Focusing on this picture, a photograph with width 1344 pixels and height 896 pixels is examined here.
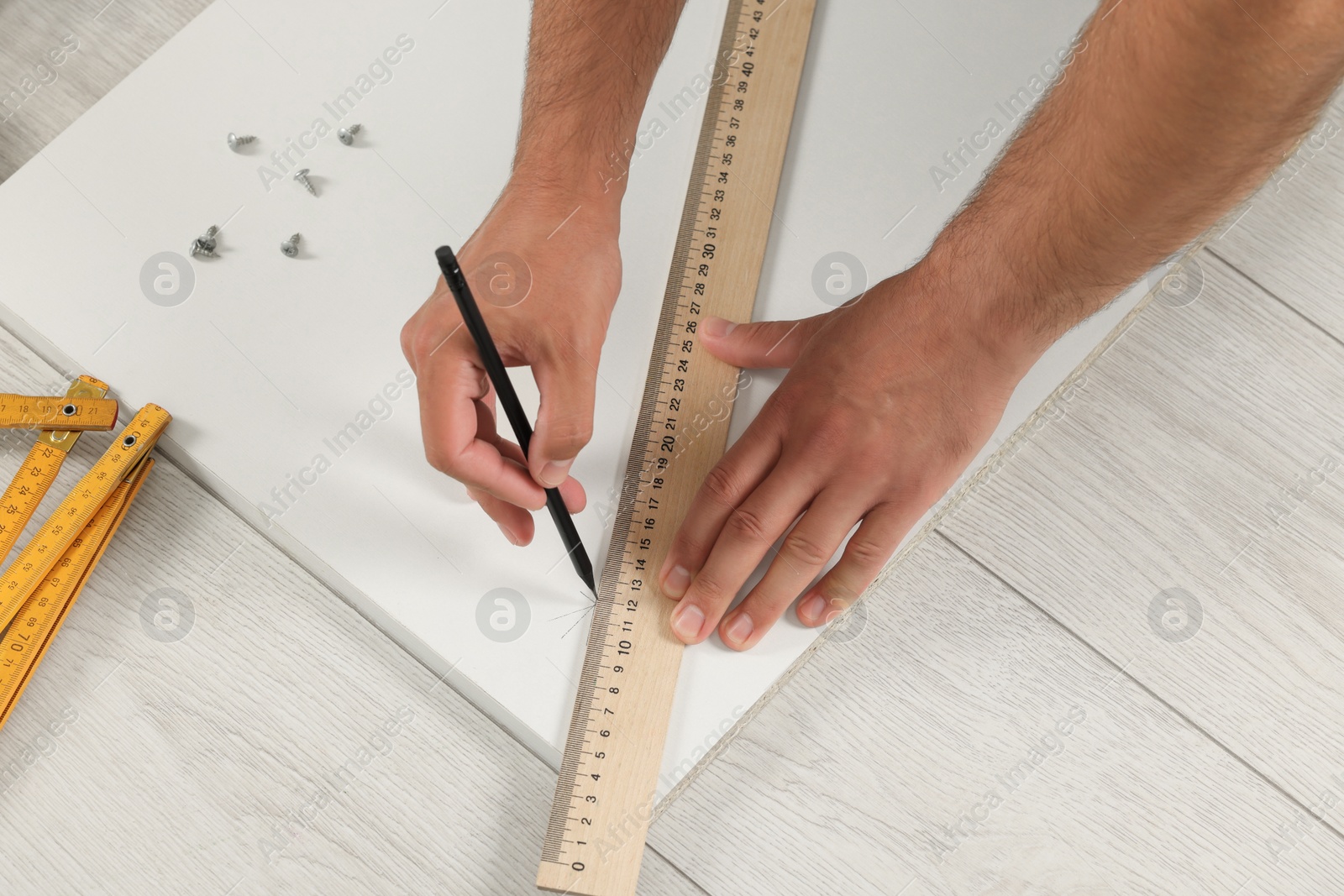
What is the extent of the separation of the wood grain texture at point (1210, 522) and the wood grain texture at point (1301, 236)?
0.17 ft

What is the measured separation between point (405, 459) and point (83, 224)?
61 centimetres

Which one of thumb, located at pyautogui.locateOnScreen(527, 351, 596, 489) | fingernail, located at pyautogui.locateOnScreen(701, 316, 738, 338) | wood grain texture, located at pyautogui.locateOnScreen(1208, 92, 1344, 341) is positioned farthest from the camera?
wood grain texture, located at pyautogui.locateOnScreen(1208, 92, 1344, 341)

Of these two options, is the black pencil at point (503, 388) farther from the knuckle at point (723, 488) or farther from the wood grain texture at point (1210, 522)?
the wood grain texture at point (1210, 522)

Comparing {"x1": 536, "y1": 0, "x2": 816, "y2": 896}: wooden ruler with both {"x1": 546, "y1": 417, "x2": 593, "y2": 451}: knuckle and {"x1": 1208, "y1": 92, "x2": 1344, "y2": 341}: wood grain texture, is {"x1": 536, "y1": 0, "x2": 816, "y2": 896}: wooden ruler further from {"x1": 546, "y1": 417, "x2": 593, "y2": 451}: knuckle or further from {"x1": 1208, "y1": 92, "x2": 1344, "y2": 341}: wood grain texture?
{"x1": 1208, "y1": 92, "x2": 1344, "y2": 341}: wood grain texture

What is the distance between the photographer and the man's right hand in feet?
3.33

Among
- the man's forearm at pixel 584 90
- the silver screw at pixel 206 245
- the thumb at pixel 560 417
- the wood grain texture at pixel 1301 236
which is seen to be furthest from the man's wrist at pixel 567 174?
the wood grain texture at pixel 1301 236

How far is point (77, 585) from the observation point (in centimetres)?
120

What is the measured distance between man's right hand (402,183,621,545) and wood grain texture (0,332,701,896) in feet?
0.97

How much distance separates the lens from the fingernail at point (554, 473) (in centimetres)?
102

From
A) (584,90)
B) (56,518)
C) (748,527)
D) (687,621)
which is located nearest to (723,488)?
(748,527)

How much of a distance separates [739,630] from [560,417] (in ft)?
1.15

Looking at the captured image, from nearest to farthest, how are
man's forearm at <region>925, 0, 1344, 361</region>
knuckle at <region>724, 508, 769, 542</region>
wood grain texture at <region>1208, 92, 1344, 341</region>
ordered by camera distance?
man's forearm at <region>925, 0, 1344, 361</region>
knuckle at <region>724, 508, 769, 542</region>
wood grain texture at <region>1208, 92, 1344, 341</region>

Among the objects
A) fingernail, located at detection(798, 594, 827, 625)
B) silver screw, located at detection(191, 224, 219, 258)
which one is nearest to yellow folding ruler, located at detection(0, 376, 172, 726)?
silver screw, located at detection(191, 224, 219, 258)

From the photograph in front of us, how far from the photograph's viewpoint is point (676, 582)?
112cm
